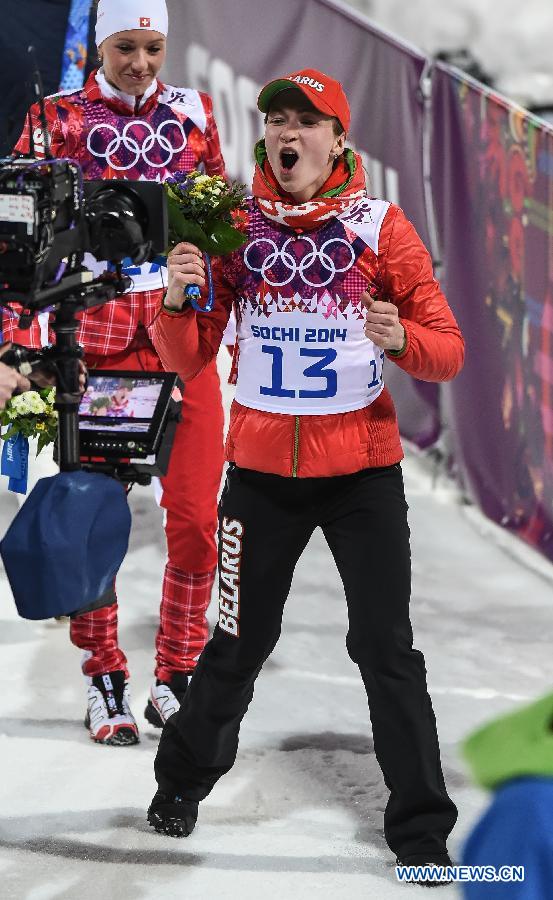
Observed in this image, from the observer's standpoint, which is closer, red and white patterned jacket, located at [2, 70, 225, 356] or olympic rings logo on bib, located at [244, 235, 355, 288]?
olympic rings logo on bib, located at [244, 235, 355, 288]

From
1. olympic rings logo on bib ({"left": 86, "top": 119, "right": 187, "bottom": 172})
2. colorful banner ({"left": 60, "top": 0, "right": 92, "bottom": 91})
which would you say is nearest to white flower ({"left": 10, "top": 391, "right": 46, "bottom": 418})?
olympic rings logo on bib ({"left": 86, "top": 119, "right": 187, "bottom": 172})

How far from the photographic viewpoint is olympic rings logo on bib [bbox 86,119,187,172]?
4.48m

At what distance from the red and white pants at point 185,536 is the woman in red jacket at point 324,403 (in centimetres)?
88

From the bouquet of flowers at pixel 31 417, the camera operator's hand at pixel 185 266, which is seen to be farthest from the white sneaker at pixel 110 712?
the camera operator's hand at pixel 185 266

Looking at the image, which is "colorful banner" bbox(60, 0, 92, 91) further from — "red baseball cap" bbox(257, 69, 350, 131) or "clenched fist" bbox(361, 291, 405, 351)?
"clenched fist" bbox(361, 291, 405, 351)

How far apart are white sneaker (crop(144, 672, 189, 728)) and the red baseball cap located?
1.94m

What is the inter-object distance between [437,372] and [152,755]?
65.0 inches

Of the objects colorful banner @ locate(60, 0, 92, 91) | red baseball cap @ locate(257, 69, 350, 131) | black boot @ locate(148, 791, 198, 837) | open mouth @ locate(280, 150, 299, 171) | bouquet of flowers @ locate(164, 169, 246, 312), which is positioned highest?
colorful banner @ locate(60, 0, 92, 91)

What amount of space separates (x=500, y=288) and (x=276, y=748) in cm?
284

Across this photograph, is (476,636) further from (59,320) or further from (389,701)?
(59,320)

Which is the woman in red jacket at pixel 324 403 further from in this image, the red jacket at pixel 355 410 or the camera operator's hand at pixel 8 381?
the camera operator's hand at pixel 8 381

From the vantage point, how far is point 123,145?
449 centimetres

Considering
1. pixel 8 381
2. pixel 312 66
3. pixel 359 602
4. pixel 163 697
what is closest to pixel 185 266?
pixel 8 381

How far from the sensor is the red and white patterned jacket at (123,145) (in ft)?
14.7
